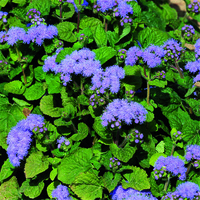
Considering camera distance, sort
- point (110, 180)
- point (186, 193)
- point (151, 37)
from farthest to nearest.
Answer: point (151, 37) → point (110, 180) → point (186, 193)

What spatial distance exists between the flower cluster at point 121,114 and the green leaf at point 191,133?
0.93m

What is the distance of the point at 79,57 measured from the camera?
13.2 feet

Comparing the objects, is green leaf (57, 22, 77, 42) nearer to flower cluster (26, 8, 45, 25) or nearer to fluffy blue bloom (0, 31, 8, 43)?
flower cluster (26, 8, 45, 25)

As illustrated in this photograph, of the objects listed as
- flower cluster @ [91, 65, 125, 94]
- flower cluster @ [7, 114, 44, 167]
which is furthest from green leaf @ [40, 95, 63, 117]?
flower cluster @ [91, 65, 125, 94]

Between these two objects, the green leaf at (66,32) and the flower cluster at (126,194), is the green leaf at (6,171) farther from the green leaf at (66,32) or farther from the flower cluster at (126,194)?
the green leaf at (66,32)

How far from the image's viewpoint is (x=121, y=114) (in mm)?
3449

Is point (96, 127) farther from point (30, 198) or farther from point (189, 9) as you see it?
point (189, 9)

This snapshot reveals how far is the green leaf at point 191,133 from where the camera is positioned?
4.12m

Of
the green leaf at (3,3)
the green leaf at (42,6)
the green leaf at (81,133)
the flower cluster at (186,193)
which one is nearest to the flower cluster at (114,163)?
the green leaf at (81,133)

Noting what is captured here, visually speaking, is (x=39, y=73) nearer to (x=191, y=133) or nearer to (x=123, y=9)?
(x=123, y=9)

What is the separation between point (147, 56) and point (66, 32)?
5.37 ft

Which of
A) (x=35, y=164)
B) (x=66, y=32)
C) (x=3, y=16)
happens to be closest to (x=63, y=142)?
(x=35, y=164)

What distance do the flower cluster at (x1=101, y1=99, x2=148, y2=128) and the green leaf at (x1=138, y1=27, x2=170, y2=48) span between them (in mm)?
1789

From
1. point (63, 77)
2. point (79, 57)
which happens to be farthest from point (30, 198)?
point (79, 57)
